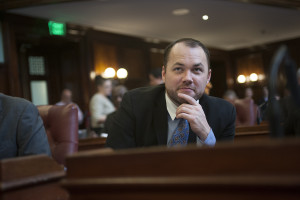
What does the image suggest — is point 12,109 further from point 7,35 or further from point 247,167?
point 7,35

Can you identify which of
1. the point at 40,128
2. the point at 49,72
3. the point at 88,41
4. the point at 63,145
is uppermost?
the point at 88,41

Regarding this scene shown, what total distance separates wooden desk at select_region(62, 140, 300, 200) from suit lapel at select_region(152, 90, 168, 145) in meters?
0.75

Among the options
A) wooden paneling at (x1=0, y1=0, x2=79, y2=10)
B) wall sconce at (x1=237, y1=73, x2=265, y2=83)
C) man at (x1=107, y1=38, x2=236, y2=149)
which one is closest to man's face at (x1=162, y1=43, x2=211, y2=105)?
man at (x1=107, y1=38, x2=236, y2=149)

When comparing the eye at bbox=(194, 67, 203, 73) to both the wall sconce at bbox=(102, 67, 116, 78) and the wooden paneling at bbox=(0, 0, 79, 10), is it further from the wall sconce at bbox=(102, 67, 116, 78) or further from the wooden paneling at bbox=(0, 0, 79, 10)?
the wall sconce at bbox=(102, 67, 116, 78)

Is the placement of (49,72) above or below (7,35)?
below

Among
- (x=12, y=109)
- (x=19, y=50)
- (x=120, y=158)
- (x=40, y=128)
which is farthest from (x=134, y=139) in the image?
(x=19, y=50)

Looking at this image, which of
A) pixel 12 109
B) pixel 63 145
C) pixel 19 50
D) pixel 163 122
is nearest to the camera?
pixel 163 122

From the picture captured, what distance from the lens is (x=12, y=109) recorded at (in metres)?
1.60

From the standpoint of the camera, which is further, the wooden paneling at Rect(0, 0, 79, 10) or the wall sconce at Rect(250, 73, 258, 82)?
the wall sconce at Rect(250, 73, 258, 82)

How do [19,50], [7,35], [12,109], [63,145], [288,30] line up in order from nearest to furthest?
[12,109] < [63,145] < [7,35] < [19,50] < [288,30]

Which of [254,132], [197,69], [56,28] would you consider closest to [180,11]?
[56,28]

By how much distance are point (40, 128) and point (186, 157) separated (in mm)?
1145

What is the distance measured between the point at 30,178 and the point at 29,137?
75 cm

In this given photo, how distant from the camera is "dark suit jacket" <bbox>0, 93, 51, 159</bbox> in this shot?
154cm
